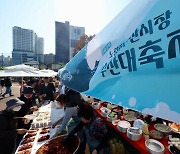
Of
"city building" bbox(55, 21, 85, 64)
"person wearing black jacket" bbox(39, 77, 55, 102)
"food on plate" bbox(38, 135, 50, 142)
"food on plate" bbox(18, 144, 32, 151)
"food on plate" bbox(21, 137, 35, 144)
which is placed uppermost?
"city building" bbox(55, 21, 85, 64)

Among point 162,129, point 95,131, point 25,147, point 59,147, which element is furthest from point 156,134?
point 25,147

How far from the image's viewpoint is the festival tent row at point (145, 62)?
2.37 ft

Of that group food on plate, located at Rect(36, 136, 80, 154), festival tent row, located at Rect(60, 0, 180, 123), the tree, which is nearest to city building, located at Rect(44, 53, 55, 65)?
the tree

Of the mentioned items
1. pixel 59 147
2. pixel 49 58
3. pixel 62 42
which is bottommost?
pixel 59 147

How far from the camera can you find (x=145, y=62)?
2.89 feet

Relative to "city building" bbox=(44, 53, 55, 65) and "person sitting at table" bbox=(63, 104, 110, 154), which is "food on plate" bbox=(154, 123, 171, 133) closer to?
"person sitting at table" bbox=(63, 104, 110, 154)

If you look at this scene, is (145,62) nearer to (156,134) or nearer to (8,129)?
(156,134)

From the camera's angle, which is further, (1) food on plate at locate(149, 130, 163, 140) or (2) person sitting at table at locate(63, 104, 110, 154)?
(1) food on plate at locate(149, 130, 163, 140)

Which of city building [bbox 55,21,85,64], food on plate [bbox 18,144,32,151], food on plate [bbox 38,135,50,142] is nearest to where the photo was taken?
food on plate [bbox 18,144,32,151]

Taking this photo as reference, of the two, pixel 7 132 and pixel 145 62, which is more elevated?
pixel 145 62

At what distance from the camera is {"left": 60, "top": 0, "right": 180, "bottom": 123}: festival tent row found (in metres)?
0.72

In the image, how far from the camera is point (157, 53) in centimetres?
82

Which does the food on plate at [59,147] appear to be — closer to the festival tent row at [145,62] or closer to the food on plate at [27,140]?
the food on plate at [27,140]

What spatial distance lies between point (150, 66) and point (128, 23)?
1.52 feet
